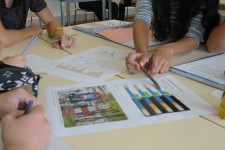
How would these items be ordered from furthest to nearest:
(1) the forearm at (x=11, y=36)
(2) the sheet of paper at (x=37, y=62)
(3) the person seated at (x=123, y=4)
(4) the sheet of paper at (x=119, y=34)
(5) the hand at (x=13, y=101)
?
(3) the person seated at (x=123, y=4) → (4) the sheet of paper at (x=119, y=34) → (1) the forearm at (x=11, y=36) → (2) the sheet of paper at (x=37, y=62) → (5) the hand at (x=13, y=101)

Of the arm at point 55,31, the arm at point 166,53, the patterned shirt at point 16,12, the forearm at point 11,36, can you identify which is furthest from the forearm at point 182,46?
the patterned shirt at point 16,12

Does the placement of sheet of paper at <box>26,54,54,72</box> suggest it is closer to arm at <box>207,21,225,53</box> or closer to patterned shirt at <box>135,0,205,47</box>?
patterned shirt at <box>135,0,205,47</box>

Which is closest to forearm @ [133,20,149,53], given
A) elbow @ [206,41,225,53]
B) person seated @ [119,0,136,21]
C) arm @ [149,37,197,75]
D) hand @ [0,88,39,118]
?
arm @ [149,37,197,75]

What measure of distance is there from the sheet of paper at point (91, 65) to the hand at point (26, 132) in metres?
0.40

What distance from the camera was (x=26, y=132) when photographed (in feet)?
1.56

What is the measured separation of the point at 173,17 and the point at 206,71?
1.84ft

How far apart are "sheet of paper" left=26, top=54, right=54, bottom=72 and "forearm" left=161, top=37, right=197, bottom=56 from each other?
0.54 m

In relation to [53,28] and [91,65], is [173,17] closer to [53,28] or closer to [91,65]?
[91,65]

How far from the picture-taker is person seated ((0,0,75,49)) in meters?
1.30

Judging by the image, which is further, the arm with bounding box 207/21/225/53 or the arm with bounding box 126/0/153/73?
the arm with bounding box 207/21/225/53

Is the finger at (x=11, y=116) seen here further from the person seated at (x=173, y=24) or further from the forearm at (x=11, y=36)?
the forearm at (x=11, y=36)

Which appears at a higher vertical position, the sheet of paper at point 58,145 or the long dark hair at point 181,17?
the long dark hair at point 181,17

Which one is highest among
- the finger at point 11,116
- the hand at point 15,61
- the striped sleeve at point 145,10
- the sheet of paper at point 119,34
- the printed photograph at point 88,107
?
the striped sleeve at point 145,10

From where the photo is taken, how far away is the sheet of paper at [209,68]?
0.90 meters
